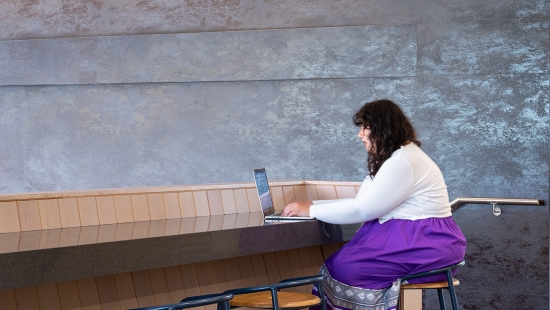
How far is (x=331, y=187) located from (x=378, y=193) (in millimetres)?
1008

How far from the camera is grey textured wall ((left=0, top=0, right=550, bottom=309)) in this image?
→ 5070 millimetres

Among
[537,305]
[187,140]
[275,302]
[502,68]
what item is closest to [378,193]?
[275,302]

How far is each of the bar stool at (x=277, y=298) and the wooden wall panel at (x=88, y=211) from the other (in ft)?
2.00

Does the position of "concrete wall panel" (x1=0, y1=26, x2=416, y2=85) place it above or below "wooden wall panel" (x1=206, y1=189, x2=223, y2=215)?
above

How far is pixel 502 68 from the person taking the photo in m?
5.16

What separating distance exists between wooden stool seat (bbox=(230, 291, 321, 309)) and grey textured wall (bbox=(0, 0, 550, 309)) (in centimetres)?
291

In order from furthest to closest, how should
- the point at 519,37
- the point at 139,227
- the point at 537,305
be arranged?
the point at 519,37, the point at 537,305, the point at 139,227

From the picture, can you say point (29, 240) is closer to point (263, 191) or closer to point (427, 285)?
point (263, 191)

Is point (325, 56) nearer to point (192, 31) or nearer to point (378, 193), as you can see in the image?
point (192, 31)

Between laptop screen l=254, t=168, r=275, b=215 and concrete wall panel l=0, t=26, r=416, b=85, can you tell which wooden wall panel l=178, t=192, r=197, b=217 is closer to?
laptop screen l=254, t=168, r=275, b=215

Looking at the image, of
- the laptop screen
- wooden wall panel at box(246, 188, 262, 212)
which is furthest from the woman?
wooden wall panel at box(246, 188, 262, 212)

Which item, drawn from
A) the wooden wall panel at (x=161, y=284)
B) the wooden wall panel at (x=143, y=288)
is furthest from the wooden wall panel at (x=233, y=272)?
the wooden wall panel at (x=143, y=288)

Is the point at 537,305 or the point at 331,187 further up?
the point at 331,187

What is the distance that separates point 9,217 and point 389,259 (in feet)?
Result: 4.42
